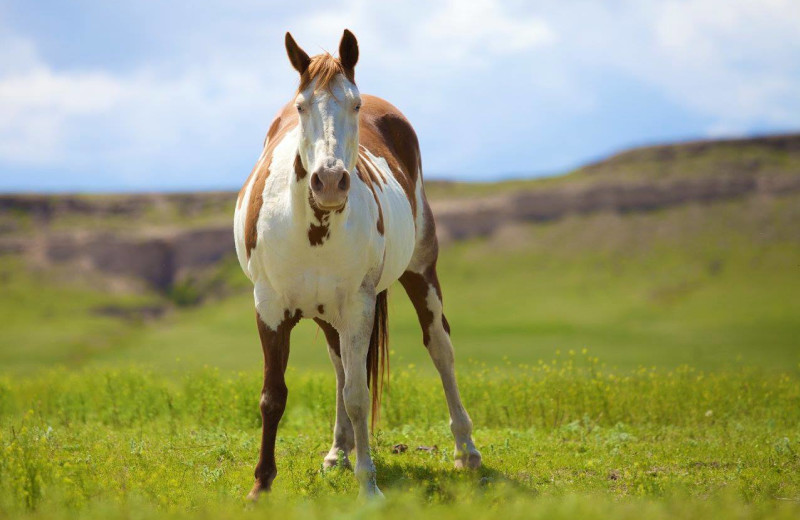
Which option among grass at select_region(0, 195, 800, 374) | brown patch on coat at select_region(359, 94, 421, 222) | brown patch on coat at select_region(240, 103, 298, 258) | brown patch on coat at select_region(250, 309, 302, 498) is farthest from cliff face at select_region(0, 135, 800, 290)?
brown patch on coat at select_region(250, 309, 302, 498)

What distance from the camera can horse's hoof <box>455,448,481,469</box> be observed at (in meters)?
7.26

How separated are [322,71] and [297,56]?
0.88 ft

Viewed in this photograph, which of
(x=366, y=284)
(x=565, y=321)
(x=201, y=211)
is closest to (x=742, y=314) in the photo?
(x=565, y=321)

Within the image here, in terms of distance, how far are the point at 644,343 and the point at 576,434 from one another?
4492 cm

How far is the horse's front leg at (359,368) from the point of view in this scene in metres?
5.83

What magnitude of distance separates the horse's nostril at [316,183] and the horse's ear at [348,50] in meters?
1.04

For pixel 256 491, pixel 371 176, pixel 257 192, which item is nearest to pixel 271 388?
pixel 256 491

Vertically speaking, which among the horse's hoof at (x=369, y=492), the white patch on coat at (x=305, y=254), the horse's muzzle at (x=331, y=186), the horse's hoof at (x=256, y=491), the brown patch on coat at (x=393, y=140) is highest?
the brown patch on coat at (x=393, y=140)

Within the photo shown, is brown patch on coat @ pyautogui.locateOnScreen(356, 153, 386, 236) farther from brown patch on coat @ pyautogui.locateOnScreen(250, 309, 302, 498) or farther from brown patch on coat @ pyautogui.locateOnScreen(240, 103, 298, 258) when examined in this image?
brown patch on coat @ pyautogui.locateOnScreen(250, 309, 302, 498)

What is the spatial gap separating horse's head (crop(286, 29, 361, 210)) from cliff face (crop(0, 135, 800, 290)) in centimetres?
8555

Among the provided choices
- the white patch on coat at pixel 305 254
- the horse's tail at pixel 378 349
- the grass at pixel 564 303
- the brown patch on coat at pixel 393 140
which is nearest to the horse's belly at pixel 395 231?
the white patch on coat at pixel 305 254

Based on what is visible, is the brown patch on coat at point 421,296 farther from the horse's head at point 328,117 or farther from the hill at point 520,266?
the hill at point 520,266

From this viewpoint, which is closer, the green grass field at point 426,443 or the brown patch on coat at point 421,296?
the green grass field at point 426,443

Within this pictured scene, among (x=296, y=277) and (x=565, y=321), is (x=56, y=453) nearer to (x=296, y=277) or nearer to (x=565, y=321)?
(x=296, y=277)
